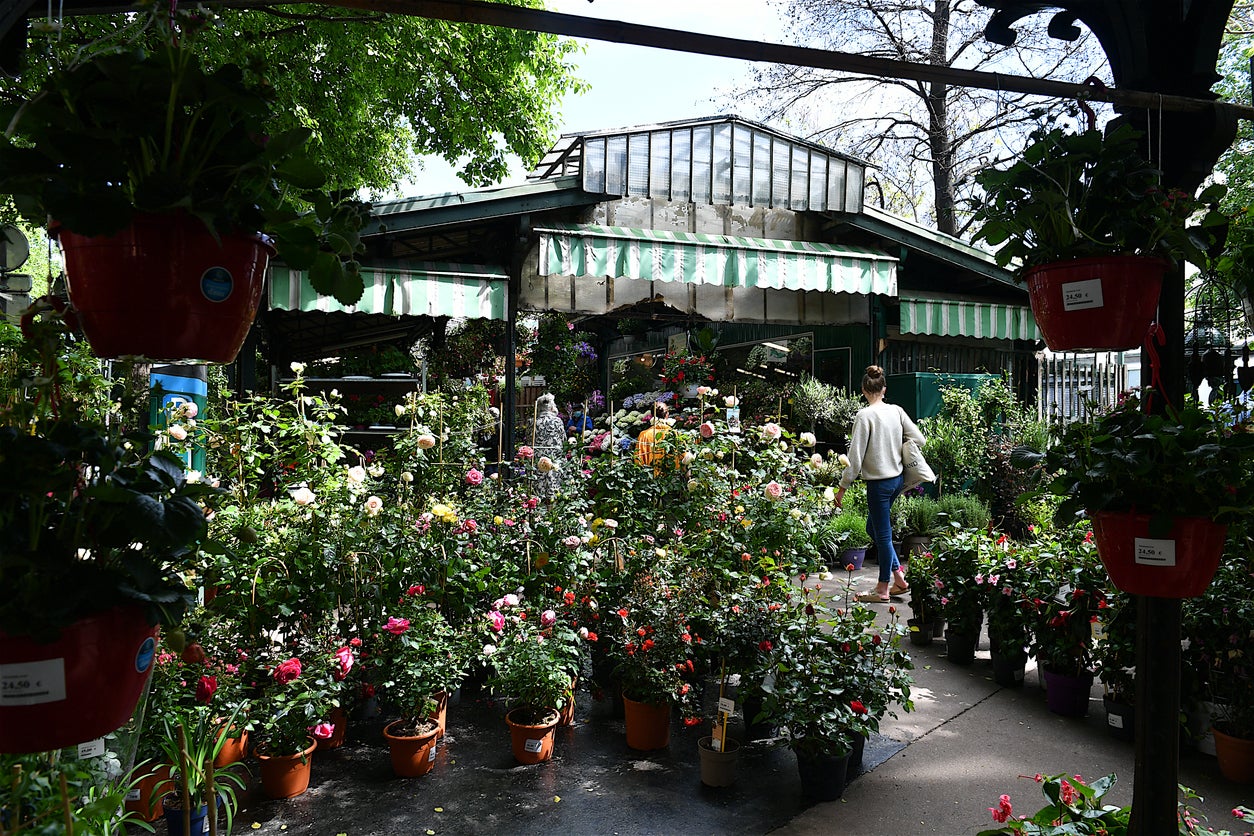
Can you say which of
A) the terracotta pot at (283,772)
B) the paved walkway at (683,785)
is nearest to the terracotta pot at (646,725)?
the paved walkway at (683,785)

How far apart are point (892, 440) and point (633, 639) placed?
11.2 ft

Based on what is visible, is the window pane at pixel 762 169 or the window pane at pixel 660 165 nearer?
the window pane at pixel 660 165

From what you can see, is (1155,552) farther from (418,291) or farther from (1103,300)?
(418,291)

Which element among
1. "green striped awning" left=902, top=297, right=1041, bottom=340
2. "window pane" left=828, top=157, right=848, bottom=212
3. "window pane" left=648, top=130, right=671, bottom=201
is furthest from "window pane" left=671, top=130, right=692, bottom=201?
"green striped awning" left=902, top=297, right=1041, bottom=340

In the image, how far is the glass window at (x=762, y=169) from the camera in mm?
10164

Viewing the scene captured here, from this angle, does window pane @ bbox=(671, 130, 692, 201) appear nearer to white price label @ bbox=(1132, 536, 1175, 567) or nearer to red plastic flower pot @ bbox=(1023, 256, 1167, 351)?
red plastic flower pot @ bbox=(1023, 256, 1167, 351)

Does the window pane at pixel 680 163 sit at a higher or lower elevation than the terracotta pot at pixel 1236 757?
higher

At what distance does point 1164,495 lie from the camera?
1811mm

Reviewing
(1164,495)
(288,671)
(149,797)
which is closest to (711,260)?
(288,671)

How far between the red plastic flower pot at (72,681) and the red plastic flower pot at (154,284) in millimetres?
427

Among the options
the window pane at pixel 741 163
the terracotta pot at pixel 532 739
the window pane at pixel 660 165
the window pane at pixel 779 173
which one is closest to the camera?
the terracotta pot at pixel 532 739

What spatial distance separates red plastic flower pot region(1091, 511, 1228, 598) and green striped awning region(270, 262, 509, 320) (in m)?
7.26

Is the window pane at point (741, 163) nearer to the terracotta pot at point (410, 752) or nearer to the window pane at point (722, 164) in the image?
the window pane at point (722, 164)

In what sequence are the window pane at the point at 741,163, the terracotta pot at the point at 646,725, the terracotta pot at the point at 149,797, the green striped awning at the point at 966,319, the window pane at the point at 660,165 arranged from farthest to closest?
the green striped awning at the point at 966,319 → the window pane at the point at 741,163 → the window pane at the point at 660,165 → the terracotta pot at the point at 646,725 → the terracotta pot at the point at 149,797
